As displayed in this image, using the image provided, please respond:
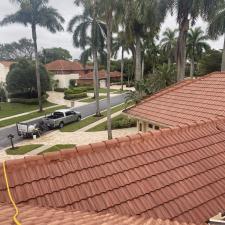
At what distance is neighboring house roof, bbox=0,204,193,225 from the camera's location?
401 cm

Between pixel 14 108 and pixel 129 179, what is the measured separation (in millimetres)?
38179

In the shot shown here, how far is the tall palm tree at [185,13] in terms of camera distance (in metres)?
23.2

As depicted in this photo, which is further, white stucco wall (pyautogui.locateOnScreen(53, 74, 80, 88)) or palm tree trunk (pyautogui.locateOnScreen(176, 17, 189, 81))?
white stucco wall (pyautogui.locateOnScreen(53, 74, 80, 88))

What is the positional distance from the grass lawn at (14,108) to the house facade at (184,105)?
27.1 metres

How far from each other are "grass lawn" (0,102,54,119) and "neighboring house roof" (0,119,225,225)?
107ft

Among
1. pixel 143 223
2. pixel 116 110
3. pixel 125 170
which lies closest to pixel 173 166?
pixel 125 170

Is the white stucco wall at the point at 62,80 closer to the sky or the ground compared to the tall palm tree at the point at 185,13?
closer to the ground

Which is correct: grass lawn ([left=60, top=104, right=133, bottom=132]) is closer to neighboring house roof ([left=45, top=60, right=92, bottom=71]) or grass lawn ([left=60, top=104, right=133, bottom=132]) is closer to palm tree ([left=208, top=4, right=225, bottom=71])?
palm tree ([left=208, top=4, right=225, bottom=71])

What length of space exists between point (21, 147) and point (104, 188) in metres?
18.9

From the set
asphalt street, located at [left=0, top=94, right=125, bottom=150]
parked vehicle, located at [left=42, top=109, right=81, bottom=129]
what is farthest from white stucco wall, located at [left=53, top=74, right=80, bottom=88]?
parked vehicle, located at [left=42, top=109, right=81, bottom=129]

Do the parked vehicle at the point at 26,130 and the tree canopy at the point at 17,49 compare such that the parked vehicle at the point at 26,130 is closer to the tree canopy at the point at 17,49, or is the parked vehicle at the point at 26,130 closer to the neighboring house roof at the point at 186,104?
the neighboring house roof at the point at 186,104

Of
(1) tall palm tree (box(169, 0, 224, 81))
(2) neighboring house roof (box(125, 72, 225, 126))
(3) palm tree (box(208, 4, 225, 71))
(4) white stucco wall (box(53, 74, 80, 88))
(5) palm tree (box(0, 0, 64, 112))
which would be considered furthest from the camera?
(4) white stucco wall (box(53, 74, 80, 88))

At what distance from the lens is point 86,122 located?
3173 centimetres

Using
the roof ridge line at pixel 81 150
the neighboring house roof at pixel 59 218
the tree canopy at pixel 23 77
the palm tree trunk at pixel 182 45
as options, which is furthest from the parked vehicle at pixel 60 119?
the neighboring house roof at pixel 59 218
